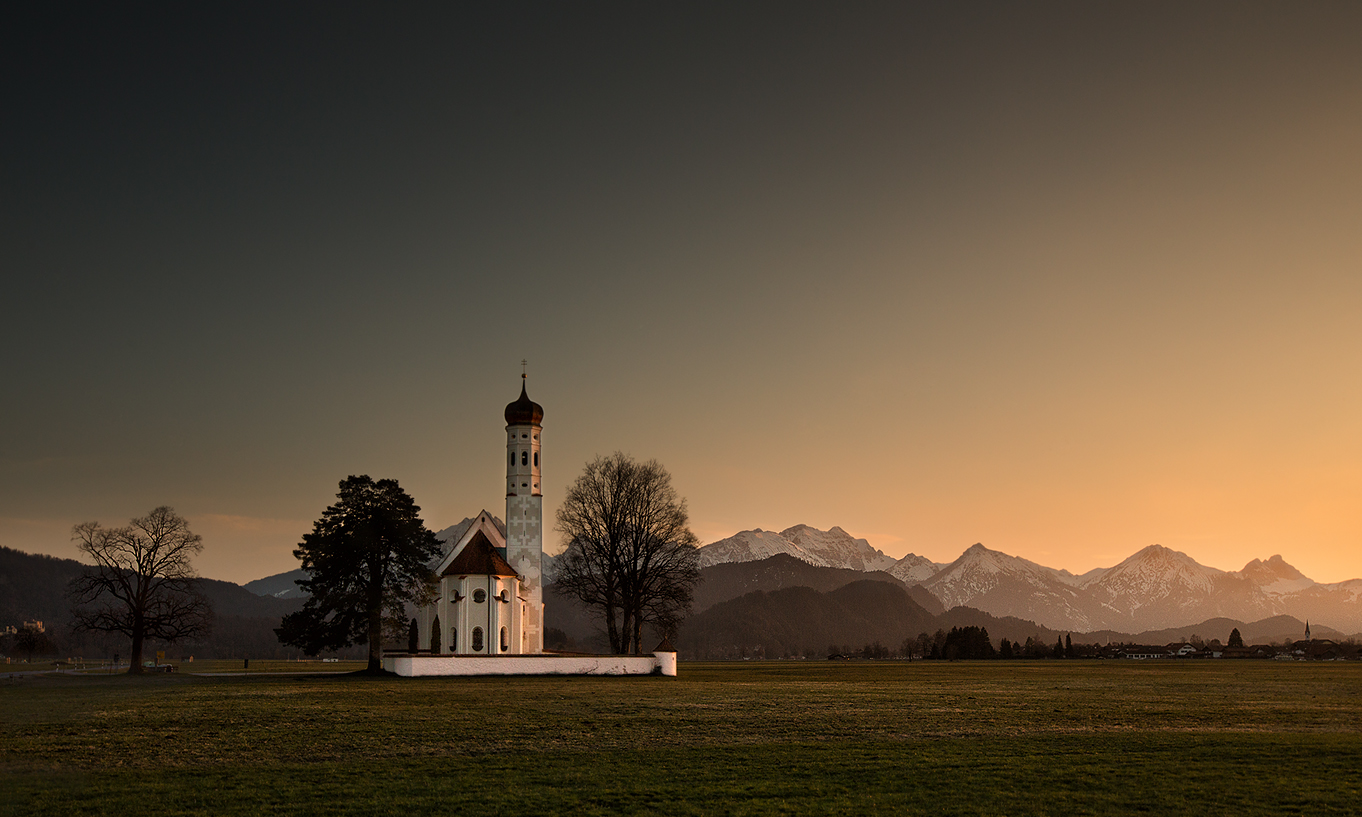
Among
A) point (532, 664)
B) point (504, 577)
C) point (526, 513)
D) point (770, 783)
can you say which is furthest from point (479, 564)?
point (770, 783)

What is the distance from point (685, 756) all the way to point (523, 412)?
58314mm

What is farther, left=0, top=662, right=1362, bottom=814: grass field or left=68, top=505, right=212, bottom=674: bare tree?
left=68, top=505, right=212, bottom=674: bare tree

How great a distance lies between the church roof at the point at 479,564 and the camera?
6750 centimetres

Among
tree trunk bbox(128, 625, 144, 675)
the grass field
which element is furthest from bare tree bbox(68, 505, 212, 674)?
the grass field

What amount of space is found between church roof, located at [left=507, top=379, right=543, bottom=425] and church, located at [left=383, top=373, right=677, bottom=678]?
0.07 meters

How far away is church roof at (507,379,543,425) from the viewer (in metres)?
75.2

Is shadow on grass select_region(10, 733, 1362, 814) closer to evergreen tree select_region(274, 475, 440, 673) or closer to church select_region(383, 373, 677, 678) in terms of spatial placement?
church select_region(383, 373, 677, 678)

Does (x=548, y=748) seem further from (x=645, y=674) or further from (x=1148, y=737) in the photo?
(x=645, y=674)

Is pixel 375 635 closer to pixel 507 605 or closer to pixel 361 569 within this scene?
pixel 361 569

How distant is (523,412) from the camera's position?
2963 inches

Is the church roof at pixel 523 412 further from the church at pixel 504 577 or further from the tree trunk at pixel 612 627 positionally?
the tree trunk at pixel 612 627

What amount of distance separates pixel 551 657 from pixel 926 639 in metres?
142

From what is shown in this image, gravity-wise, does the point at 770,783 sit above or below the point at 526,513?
below

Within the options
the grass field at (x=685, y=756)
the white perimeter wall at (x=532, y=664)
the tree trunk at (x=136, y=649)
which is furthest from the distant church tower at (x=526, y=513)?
the grass field at (x=685, y=756)
